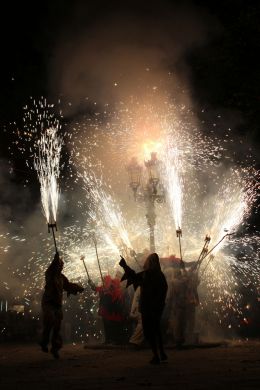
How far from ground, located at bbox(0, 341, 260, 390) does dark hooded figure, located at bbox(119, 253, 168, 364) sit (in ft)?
1.54

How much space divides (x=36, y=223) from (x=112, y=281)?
35.7 ft

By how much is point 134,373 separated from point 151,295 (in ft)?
5.48

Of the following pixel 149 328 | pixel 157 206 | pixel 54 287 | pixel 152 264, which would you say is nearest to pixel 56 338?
pixel 54 287

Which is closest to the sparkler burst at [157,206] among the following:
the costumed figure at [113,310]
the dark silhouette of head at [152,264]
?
the costumed figure at [113,310]

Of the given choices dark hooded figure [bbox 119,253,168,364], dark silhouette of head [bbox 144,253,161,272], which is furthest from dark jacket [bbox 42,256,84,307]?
dark silhouette of head [bbox 144,253,161,272]

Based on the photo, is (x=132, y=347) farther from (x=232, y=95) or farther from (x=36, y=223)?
(x=36, y=223)

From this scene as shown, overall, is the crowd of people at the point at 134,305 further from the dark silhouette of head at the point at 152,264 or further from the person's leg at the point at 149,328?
the person's leg at the point at 149,328

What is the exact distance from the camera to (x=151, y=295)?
8.27 m

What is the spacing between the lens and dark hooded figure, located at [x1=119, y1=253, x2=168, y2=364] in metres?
8.05

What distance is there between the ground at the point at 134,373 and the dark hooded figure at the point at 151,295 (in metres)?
0.47

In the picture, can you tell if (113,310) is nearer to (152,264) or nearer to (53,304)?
(53,304)

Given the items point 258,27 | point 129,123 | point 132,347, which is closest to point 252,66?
point 258,27

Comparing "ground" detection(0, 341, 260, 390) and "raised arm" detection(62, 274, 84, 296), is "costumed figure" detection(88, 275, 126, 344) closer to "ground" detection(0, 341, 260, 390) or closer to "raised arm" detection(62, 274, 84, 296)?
"raised arm" detection(62, 274, 84, 296)

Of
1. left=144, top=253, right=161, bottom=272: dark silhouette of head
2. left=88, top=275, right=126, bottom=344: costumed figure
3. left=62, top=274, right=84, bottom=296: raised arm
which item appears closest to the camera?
left=144, top=253, right=161, bottom=272: dark silhouette of head
